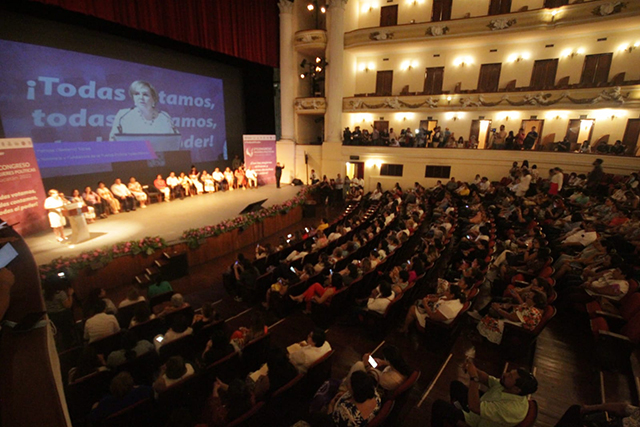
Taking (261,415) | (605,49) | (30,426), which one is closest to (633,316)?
(261,415)

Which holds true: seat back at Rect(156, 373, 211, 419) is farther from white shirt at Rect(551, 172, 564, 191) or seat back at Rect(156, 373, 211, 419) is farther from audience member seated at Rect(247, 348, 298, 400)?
white shirt at Rect(551, 172, 564, 191)

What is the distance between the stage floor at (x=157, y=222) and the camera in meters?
6.56

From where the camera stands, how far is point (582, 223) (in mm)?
5977

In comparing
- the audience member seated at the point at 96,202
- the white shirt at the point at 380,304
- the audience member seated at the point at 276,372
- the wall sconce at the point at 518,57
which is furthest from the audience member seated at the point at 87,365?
the wall sconce at the point at 518,57

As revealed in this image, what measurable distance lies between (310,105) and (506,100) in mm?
8388

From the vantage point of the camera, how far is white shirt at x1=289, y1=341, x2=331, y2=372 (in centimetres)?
303

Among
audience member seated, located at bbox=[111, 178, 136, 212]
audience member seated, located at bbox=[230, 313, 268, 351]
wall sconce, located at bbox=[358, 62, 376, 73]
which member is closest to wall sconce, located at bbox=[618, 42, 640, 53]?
wall sconce, located at bbox=[358, 62, 376, 73]

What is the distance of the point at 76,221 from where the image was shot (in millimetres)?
6773

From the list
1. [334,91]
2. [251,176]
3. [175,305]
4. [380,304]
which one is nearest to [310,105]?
[334,91]

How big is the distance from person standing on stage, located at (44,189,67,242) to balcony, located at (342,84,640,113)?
37.6 ft

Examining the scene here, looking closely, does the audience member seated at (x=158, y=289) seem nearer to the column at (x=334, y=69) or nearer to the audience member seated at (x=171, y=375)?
the audience member seated at (x=171, y=375)

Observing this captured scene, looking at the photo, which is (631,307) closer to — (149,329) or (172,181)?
(149,329)

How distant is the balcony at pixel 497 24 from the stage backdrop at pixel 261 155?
592cm

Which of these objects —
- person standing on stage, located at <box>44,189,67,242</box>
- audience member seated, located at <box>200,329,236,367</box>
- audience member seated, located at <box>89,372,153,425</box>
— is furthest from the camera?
person standing on stage, located at <box>44,189,67,242</box>
